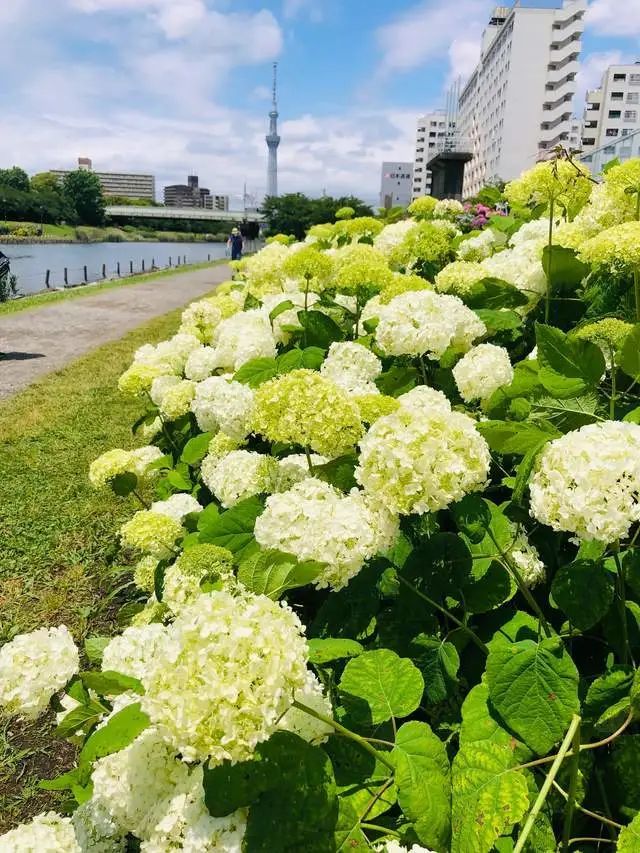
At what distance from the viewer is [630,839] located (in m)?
0.91

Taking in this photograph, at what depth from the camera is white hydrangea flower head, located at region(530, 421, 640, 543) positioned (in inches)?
44.0

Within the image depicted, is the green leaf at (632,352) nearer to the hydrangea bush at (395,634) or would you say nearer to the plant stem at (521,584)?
the hydrangea bush at (395,634)

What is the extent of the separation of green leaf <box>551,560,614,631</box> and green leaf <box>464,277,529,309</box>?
1464 mm

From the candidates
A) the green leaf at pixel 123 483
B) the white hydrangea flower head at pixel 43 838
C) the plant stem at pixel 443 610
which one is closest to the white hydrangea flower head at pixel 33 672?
the white hydrangea flower head at pixel 43 838

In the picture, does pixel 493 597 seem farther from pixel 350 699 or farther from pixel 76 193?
pixel 76 193

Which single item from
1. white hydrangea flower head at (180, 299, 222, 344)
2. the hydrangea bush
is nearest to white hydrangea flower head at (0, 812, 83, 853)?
the hydrangea bush

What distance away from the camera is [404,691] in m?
1.19

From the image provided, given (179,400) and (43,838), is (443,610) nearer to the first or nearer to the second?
(43,838)

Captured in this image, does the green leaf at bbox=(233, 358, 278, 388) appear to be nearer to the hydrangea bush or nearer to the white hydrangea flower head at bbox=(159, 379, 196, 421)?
the hydrangea bush

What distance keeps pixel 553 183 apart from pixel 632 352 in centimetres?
104

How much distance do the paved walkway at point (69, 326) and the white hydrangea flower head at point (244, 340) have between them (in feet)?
23.1

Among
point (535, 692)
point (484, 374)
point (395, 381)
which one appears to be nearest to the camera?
point (535, 692)

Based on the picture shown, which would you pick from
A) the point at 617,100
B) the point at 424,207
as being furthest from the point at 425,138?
the point at 424,207

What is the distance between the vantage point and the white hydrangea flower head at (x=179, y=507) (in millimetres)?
2271
